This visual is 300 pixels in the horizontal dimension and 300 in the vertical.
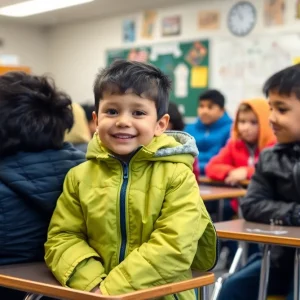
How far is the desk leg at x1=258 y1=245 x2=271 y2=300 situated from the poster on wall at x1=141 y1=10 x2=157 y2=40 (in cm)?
611

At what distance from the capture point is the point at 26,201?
1888mm

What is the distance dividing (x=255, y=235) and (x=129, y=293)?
0.76 m

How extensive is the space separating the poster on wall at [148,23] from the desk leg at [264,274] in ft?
20.1

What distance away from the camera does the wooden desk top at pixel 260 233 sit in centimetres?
205

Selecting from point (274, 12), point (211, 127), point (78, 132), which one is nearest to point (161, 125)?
point (78, 132)

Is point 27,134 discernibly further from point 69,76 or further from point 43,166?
point 69,76

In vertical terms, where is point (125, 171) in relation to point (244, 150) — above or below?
above

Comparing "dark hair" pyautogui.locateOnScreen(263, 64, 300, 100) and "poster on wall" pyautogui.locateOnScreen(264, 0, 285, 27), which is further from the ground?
"poster on wall" pyautogui.locateOnScreen(264, 0, 285, 27)

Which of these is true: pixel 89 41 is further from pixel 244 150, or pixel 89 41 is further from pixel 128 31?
pixel 244 150

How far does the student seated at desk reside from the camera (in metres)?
2.42

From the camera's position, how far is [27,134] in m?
1.91

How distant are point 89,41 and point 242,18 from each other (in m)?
2.77

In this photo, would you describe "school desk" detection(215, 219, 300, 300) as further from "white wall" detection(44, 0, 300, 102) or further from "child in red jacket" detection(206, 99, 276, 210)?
"white wall" detection(44, 0, 300, 102)

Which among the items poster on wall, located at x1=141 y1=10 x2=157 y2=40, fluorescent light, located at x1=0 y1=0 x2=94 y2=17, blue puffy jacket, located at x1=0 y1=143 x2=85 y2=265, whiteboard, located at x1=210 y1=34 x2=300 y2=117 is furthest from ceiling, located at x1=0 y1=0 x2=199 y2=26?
blue puffy jacket, located at x1=0 y1=143 x2=85 y2=265
